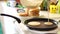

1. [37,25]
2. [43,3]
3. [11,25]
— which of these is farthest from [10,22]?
[43,3]

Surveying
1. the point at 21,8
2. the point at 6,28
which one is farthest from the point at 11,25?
the point at 21,8

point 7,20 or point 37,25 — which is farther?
point 7,20

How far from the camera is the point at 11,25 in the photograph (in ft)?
2.55

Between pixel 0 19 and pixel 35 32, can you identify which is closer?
pixel 35 32

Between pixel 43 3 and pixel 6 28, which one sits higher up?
pixel 43 3

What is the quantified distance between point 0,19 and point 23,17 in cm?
17

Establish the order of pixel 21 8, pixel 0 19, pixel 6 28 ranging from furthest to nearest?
pixel 21 8
pixel 0 19
pixel 6 28

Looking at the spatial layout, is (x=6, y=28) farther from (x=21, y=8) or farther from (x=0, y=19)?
(x=21, y=8)

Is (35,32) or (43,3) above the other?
(43,3)

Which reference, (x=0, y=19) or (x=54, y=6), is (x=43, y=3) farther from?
(x=0, y=19)

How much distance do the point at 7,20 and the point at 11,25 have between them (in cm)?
7

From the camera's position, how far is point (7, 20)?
2.75 feet

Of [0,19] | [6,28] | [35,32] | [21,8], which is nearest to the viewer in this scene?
[35,32]

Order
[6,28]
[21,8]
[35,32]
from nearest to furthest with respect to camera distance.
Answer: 1. [35,32]
2. [6,28]
3. [21,8]
